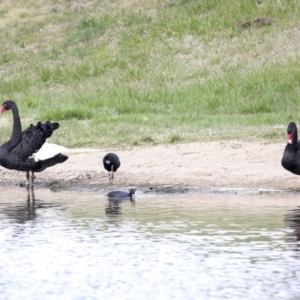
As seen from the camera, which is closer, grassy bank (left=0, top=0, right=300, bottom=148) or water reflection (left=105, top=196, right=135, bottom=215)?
water reflection (left=105, top=196, right=135, bottom=215)

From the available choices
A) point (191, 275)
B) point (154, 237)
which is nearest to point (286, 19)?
point (154, 237)

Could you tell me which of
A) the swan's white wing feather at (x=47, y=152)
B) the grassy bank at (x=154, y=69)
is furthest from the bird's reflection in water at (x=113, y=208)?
the grassy bank at (x=154, y=69)

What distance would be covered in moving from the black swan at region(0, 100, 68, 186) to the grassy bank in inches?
98.4

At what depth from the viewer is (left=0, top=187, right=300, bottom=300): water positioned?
9.50 m

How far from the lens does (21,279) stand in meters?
10.0

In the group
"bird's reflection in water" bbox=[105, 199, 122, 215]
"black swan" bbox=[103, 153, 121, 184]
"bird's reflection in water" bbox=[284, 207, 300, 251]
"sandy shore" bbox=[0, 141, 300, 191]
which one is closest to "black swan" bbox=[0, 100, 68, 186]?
"sandy shore" bbox=[0, 141, 300, 191]

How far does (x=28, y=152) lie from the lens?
16.3m

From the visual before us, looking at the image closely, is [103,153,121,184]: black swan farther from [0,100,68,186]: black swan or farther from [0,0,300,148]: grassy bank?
[0,0,300,148]: grassy bank

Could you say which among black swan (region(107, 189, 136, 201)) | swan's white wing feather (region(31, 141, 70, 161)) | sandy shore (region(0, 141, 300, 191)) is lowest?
black swan (region(107, 189, 136, 201))

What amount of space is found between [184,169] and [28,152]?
2.33 m

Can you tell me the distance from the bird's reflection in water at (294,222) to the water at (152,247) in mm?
13

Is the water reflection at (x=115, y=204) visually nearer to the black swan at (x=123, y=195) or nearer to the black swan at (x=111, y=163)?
the black swan at (x=123, y=195)

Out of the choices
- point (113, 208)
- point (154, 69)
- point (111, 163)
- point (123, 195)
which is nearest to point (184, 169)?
point (111, 163)

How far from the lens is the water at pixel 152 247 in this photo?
9500 mm
